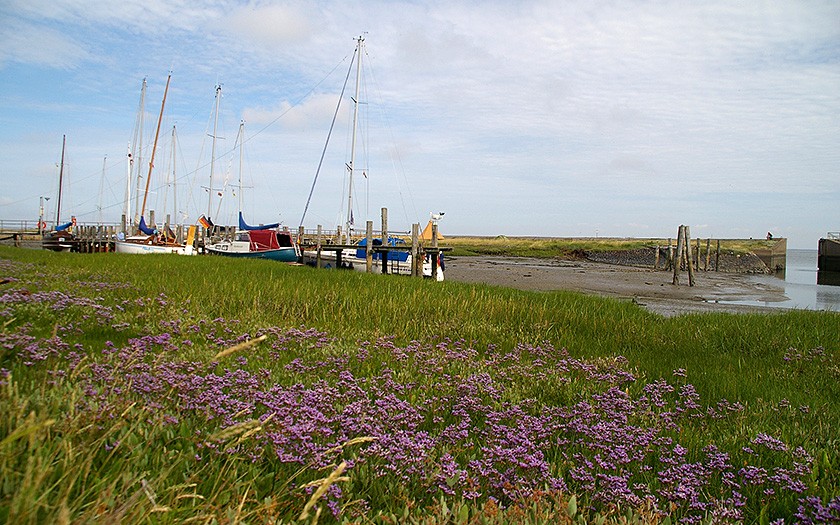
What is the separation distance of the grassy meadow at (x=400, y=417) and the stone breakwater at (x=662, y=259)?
5968 centimetres

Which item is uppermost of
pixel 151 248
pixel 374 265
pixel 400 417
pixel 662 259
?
pixel 151 248

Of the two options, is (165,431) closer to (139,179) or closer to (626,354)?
(626,354)

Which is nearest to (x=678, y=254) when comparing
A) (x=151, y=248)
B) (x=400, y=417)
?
(x=151, y=248)

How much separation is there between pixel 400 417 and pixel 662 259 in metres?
80.8

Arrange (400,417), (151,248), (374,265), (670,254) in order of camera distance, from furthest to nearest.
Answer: (670,254) → (151,248) → (374,265) → (400,417)

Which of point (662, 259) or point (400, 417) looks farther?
point (662, 259)

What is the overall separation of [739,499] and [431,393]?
3174 millimetres

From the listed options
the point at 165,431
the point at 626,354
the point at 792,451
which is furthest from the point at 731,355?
the point at 165,431

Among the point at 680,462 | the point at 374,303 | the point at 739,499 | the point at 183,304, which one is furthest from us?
the point at 374,303

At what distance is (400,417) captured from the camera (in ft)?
16.6

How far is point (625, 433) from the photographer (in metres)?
5.29

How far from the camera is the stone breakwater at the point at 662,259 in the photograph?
221ft

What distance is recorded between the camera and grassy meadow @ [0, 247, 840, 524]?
324cm

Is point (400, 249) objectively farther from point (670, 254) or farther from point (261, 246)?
point (670, 254)
